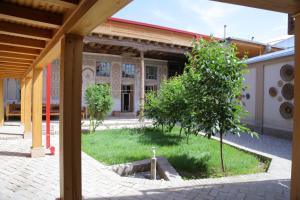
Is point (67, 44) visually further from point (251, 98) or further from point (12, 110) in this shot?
point (12, 110)

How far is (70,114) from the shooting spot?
2852 millimetres

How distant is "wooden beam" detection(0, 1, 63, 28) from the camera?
8.36 ft

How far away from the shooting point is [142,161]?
20.1ft

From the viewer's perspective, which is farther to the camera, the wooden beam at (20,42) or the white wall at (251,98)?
the white wall at (251,98)

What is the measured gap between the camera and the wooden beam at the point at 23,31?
316 cm

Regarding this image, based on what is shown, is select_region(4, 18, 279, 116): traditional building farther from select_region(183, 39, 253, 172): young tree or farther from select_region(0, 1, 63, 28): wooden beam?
select_region(0, 1, 63, 28): wooden beam

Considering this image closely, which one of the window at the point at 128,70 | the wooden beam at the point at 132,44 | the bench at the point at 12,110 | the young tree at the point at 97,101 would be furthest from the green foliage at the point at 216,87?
the window at the point at 128,70

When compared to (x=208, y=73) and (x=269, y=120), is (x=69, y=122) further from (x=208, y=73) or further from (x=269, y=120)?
(x=269, y=120)

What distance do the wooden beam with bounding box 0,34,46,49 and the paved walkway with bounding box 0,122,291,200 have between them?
2302mm

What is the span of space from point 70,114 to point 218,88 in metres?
3.72

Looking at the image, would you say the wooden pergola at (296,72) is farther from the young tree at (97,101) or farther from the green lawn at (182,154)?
the young tree at (97,101)

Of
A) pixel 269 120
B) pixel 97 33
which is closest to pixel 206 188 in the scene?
pixel 269 120

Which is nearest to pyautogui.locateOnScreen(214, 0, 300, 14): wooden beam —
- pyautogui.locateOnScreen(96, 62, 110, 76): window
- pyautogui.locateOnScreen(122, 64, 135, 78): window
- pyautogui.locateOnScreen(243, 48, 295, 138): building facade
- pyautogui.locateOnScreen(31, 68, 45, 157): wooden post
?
pyautogui.locateOnScreen(31, 68, 45, 157): wooden post

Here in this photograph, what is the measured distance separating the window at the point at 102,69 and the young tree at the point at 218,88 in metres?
13.1
